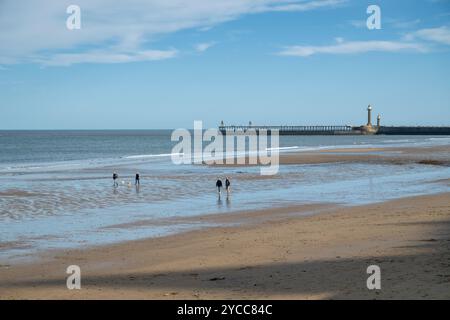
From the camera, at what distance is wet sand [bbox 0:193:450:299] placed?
838 cm

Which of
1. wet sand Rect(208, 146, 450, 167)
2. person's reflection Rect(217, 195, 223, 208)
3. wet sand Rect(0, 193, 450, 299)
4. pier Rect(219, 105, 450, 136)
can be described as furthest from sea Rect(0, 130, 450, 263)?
pier Rect(219, 105, 450, 136)

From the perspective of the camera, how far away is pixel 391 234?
1308 cm

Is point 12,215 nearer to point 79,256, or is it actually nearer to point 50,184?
point 79,256

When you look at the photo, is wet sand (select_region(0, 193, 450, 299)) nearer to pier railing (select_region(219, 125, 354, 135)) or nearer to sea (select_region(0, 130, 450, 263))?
sea (select_region(0, 130, 450, 263))

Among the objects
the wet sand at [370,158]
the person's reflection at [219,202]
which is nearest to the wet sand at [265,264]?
the person's reflection at [219,202]

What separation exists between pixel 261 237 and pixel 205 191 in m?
13.2

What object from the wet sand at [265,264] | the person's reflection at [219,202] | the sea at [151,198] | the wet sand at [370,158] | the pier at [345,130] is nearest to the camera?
the wet sand at [265,264]

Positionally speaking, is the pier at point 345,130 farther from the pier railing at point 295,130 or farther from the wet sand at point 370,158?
the wet sand at point 370,158

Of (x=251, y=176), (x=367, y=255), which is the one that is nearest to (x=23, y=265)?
(x=367, y=255)

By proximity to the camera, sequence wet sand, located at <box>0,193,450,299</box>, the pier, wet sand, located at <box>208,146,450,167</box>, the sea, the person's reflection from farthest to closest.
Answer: the pier → wet sand, located at <box>208,146,450,167</box> → the person's reflection → the sea → wet sand, located at <box>0,193,450,299</box>

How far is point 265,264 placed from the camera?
10.5m

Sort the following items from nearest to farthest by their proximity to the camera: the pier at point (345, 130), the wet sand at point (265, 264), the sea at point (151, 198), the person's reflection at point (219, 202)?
the wet sand at point (265, 264)
the sea at point (151, 198)
the person's reflection at point (219, 202)
the pier at point (345, 130)

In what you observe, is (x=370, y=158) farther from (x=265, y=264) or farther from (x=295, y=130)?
(x=295, y=130)

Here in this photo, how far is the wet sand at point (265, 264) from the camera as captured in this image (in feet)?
27.5
